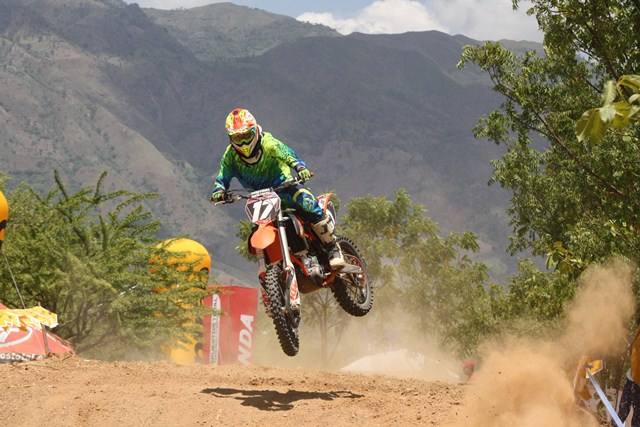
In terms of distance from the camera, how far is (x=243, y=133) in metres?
10.1

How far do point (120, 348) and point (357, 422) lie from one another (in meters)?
17.2

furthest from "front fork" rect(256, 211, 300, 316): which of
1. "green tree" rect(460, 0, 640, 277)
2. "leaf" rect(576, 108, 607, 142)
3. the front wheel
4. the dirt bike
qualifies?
"leaf" rect(576, 108, 607, 142)

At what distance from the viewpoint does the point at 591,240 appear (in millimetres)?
12156

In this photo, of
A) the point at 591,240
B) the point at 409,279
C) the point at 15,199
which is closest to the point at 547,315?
the point at 591,240

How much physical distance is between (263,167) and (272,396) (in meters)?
2.80

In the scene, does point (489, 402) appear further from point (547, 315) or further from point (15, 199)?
point (15, 199)

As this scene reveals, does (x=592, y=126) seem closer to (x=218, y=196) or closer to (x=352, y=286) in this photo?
(x=218, y=196)

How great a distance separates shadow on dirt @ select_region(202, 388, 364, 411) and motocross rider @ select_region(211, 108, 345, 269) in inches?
67.3

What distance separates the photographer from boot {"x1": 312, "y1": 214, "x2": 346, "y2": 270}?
10875 millimetres

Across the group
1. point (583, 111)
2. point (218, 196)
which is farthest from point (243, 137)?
point (583, 111)

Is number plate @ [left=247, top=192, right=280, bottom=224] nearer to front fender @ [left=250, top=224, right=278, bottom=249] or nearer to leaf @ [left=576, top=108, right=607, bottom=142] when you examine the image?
front fender @ [left=250, top=224, right=278, bottom=249]

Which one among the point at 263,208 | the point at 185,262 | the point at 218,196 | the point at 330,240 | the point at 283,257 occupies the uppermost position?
the point at 185,262

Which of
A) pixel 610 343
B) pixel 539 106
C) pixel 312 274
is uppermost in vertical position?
pixel 539 106

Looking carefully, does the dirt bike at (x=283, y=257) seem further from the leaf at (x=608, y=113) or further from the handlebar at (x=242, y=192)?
the leaf at (x=608, y=113)
